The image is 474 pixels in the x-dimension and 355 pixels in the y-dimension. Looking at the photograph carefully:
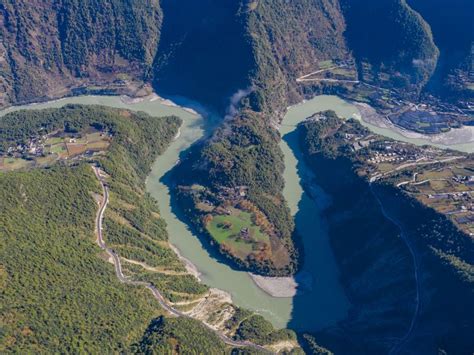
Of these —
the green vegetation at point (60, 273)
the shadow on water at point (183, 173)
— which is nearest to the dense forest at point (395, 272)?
the shadow on water at point (183, 173)

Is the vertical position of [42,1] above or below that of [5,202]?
above

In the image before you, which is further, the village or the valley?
the village

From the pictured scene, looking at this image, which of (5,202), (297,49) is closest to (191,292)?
(5,202)

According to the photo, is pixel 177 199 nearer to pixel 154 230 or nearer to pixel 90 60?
pixel 154 230

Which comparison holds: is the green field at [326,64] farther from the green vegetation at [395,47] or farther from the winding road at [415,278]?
the winding road at [415,278]

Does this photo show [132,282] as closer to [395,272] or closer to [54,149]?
[54,149]

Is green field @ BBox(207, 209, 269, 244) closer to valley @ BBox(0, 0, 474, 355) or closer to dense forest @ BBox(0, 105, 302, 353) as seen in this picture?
valley @ BBox(0, 0, 474, 355)

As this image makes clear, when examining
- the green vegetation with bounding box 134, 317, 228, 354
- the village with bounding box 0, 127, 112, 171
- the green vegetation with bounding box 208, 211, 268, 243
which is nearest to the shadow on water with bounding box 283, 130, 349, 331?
the green vegetation with bounding box 208, 211, 268, 243

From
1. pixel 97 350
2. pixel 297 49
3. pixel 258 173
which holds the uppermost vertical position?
pixel 297 49
